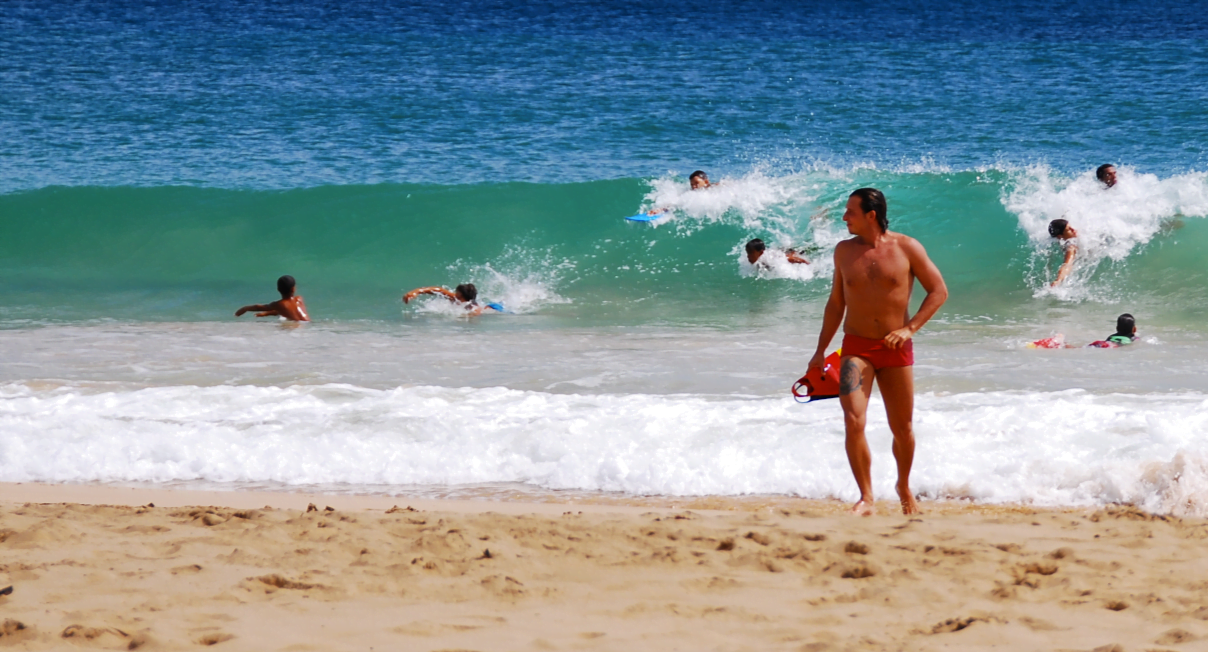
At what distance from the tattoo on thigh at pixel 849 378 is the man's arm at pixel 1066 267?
8540 mm

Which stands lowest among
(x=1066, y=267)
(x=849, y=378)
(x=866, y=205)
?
(x=849, y=378)

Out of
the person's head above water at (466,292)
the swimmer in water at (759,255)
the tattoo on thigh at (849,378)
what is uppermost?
the swimmer in water at (759,255)

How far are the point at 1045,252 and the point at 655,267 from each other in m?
4.92

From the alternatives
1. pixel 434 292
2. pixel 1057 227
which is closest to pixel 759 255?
pixel 1057 227

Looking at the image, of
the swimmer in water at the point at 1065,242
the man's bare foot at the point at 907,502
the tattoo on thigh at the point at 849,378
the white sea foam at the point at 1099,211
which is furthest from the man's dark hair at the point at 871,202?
the swimmer in water at the point at 1065,242

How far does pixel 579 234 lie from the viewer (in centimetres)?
1536

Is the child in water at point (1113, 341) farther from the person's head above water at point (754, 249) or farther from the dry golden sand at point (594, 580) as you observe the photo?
the person's head above water at point (754, 249)

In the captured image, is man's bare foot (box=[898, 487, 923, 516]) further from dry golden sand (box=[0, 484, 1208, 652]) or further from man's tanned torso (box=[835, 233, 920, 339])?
man's tanned torso (box=[835, 233, 920, 339])

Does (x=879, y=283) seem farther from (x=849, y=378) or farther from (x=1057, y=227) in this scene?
(x=1057, y=227)

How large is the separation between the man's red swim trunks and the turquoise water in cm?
96

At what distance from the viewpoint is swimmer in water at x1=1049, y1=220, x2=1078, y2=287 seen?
12250mm

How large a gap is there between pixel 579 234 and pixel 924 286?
10894 mm

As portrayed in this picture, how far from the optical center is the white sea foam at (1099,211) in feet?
42.0

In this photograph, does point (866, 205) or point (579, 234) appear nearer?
point (866, 205)
